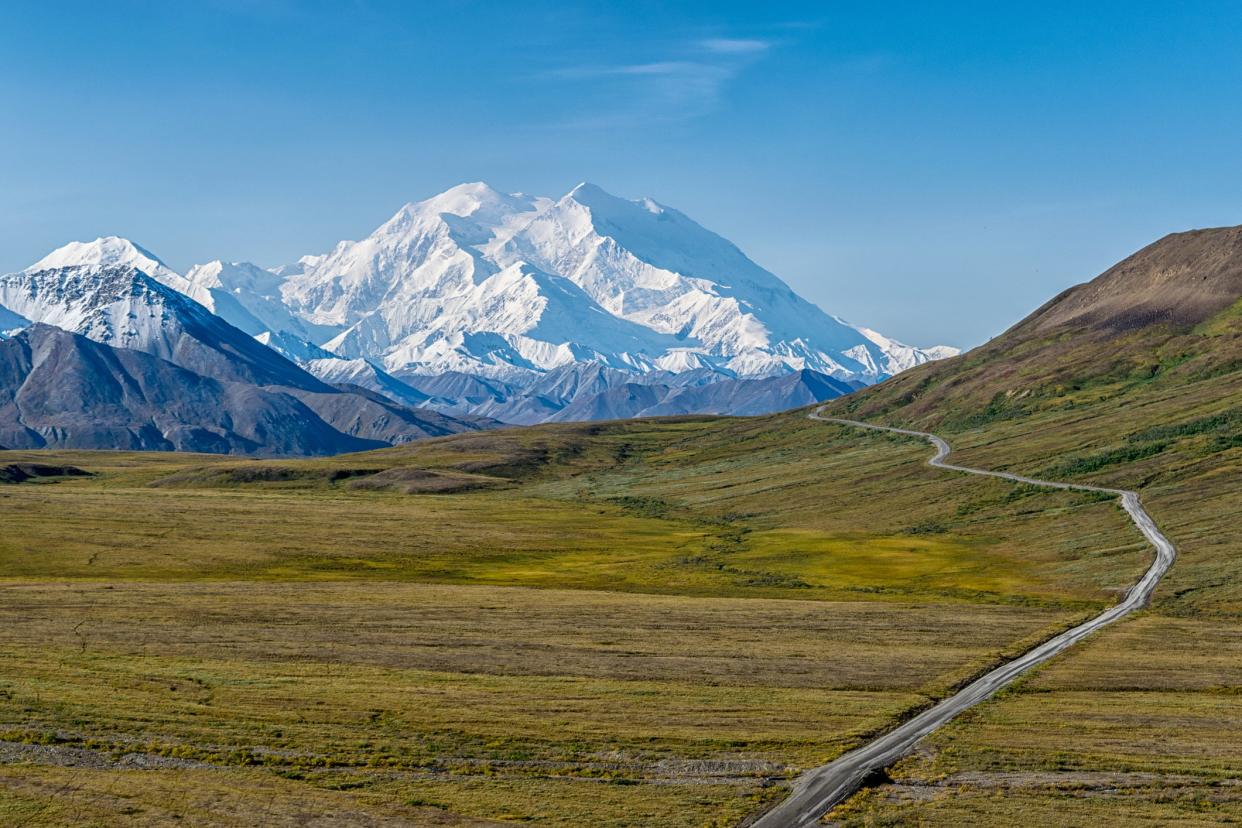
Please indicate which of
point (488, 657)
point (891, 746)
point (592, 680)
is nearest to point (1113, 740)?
point (891, 746)

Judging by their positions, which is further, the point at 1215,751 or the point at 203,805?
the point at 1215,751

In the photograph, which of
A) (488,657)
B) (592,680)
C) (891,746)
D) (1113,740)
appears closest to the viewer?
(891,746)

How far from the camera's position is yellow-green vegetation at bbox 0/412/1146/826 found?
47406mm

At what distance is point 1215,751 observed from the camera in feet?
177

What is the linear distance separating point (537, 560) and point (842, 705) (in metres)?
87.4

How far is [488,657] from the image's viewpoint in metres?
72.7

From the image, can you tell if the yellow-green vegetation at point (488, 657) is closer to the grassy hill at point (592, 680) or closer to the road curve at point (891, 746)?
the grassy hill at point (592, 680)

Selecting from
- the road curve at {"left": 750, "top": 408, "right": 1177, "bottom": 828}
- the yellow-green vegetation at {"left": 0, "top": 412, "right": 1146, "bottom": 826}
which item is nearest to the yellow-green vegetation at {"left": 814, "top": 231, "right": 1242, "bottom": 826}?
the road curve at {"left": 750, "top": 408, "right": 1177, "bottom": 828}

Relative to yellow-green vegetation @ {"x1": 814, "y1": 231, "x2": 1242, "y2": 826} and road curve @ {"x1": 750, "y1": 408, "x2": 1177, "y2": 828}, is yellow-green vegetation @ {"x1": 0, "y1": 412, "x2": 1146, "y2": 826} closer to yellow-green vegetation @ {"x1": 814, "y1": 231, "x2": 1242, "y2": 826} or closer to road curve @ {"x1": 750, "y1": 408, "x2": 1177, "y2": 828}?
road curve @ {"x1": 750, "y1": 408, "x2": 1177, "y2": 828}

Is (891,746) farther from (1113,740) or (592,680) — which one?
(592,680)

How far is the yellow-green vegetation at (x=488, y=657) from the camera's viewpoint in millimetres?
47406

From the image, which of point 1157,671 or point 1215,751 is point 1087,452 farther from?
point 1215,751

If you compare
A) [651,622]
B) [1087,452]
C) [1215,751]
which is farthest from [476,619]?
[1087,452]

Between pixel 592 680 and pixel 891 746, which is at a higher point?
pixel 592 680
